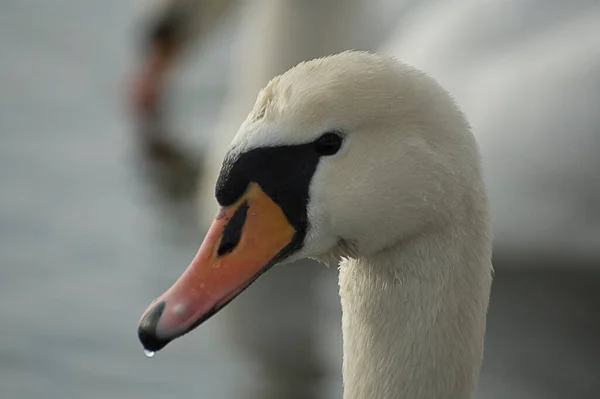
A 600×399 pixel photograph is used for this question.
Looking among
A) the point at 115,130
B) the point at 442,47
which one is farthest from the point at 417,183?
the point at 115,130

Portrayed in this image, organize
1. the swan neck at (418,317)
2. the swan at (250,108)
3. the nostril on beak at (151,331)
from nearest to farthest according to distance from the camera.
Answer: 1. the nostril on beak at (151,331)
2. the swan neck at (418,317)
3. the swan at (250,108)

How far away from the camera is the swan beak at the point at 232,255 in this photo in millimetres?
2646

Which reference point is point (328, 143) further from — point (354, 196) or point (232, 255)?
point (232, 255)

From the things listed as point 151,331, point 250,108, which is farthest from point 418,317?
point 250,108

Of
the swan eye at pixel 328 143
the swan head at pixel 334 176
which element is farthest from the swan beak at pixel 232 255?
the swan eye at pixel 328 143

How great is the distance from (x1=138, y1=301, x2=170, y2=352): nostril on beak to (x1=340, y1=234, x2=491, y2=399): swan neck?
40cm

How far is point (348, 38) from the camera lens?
6.15 m

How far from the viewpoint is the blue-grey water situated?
5.10 meters

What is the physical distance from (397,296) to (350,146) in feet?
0.91

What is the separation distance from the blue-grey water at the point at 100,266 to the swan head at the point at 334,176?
2362 mm

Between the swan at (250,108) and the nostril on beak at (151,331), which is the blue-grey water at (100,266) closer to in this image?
the swan at (250,108)

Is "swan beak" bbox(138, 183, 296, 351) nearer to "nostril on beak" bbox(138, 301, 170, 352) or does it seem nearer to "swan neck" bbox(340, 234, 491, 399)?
"nostril on beak" bbox(138, 301, 170, 352)

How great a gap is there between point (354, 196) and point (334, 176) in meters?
0.05

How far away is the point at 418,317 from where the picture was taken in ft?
9.14
